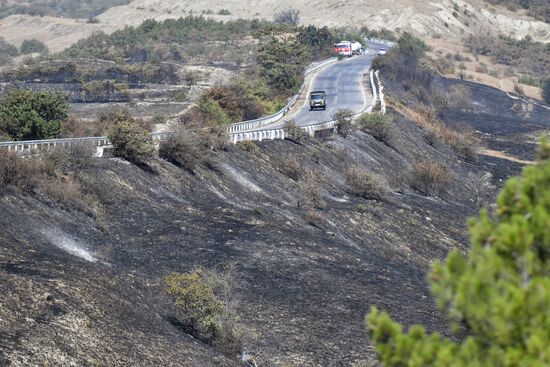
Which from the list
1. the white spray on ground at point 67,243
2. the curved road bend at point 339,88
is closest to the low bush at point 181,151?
the white spray on ground at point 67,243

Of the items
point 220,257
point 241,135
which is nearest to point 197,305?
point 220,257

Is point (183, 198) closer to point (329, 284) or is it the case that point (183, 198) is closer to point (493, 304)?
point (329, 284)

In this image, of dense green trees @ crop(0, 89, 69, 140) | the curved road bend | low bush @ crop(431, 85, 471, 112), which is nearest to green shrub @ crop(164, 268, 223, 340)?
dense green trees @ crop(0, 89, 69, 140)

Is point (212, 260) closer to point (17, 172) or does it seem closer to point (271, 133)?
point (17, 172)

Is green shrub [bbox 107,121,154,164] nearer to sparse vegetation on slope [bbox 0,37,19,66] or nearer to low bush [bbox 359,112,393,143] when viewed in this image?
low bush [bbox 359,112,393,143]

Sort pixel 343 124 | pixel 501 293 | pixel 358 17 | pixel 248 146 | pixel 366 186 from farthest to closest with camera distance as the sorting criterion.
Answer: pixel 358 17, pixel 343 124, pixel 248 146, pixel 366 186, pixel 501 293

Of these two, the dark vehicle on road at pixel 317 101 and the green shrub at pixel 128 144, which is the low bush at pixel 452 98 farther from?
the green shrub at pixel 128 144
